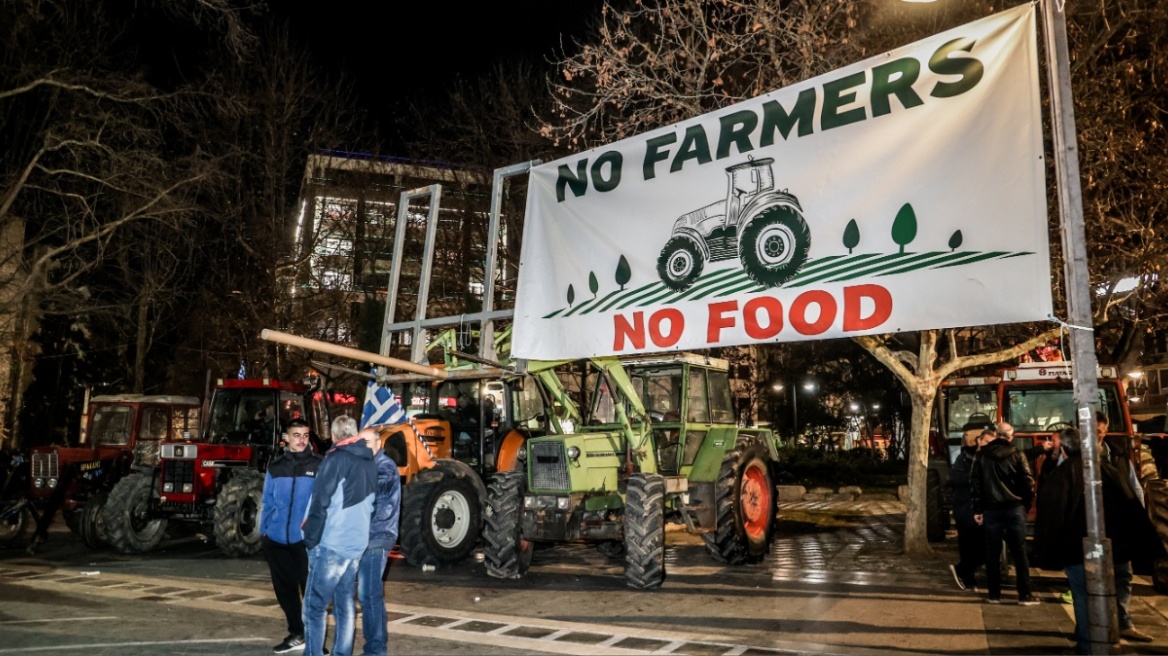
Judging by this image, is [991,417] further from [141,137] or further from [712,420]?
[141,137]

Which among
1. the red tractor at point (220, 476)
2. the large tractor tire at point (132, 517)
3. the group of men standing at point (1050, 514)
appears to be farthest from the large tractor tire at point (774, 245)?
the large tractor tire at point (132, 517)

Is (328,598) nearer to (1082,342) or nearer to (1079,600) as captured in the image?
(1082,342)

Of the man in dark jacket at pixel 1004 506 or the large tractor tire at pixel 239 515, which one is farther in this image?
the large tractor tire at pixel 239 515

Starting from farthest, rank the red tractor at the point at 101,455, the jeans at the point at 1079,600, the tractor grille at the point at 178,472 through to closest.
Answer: the red tractor at the point at 101,455, the tractor grille at the point at 178,472, the jeans at the point at 1079,600

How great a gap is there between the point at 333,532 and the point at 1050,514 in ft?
18.2

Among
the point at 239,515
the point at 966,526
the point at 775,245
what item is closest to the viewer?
the point at 775,245

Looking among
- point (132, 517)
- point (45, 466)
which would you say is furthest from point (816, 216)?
point (45, 466)

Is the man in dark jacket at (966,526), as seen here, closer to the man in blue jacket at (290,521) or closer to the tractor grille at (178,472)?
the man in blue jacket at (290,521)

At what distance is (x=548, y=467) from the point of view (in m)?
10.8

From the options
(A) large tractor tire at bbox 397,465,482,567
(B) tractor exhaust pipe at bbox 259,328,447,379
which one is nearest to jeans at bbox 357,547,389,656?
(B) tractor exhaust pipe at bbox 259,328,447,379

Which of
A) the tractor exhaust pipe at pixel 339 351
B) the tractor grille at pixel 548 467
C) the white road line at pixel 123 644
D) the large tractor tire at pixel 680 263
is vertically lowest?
the white road line at pixel 123 644

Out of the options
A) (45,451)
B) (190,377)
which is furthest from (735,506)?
(190,377)

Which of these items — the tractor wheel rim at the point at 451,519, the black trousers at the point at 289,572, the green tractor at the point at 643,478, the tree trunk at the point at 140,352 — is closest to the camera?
the black trousers at the point at 289,572

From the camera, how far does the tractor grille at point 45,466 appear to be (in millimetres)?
17062
